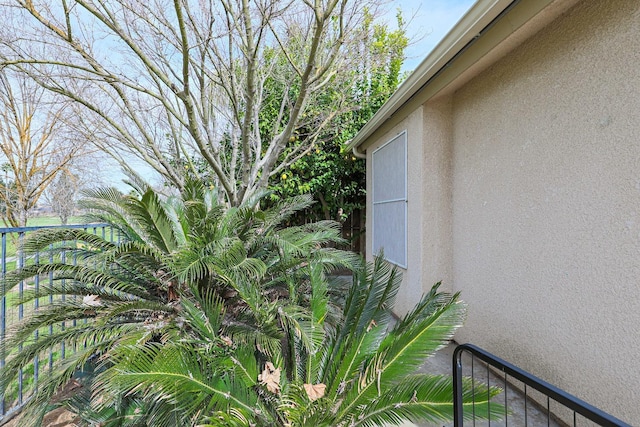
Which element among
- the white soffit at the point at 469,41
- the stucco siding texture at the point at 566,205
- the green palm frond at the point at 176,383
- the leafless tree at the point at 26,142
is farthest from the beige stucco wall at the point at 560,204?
the leafless tree at the point at 26,142

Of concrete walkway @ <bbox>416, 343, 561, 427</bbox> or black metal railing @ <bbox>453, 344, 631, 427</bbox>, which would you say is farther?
concrete walkway @ <bbox>416, 343, 561, 427</bbox>

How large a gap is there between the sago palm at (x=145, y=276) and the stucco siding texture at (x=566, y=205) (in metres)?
1.76

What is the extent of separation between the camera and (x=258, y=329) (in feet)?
10.6

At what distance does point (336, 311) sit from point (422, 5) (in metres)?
5.51

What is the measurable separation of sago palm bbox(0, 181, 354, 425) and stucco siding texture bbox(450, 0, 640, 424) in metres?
1.76

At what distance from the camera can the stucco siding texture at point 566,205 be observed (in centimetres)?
239

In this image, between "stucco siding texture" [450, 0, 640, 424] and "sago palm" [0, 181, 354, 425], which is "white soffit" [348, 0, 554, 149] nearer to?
"stucco siding texture" [450, 0, 640, 424]

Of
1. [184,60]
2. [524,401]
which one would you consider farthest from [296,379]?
[184,60]

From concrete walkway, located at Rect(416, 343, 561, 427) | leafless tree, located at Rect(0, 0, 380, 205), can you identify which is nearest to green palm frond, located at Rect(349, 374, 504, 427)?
concrete walkway, located at Rect(416, 343, 561, 427)

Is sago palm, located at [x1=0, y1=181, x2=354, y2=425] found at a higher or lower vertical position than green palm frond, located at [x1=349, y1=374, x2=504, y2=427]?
higher

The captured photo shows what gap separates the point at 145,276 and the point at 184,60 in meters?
2.55

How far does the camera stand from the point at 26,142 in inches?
271

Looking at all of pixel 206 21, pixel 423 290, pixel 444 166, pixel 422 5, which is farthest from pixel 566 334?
pixel 206 21

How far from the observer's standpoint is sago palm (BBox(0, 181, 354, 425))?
301cm
